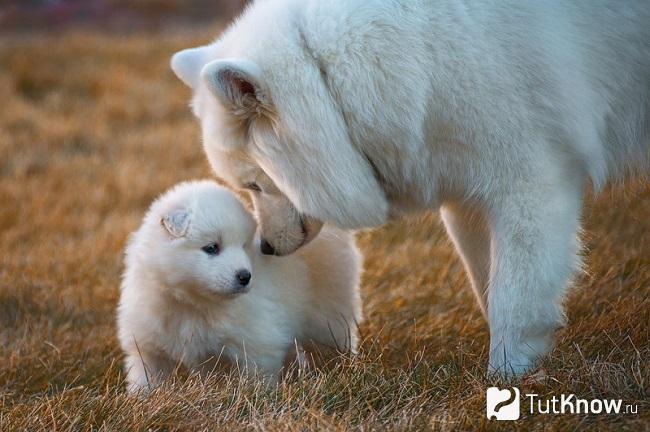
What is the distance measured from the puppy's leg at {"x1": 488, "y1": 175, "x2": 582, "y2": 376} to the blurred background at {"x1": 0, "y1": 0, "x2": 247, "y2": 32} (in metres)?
10.9

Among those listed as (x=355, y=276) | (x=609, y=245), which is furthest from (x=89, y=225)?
(x=609, y=245)

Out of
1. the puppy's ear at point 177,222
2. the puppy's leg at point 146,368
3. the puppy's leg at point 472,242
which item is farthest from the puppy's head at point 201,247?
the puppy's leg at point 472,242

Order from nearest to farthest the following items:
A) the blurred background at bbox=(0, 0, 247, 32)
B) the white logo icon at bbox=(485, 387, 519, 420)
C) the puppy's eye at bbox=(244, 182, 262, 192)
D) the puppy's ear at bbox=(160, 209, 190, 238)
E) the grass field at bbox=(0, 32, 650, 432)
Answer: the white logo icon at bbox=(485, 387, 519, 420)
the grass field at bbox=(0, 32, 650, 432)
the puppy's eye at bbox=(244, 182, 262, 192)
the puppy's ear at bbox=(160, 209, 190, 238)
the blurred background at bbox=(0, 0, 247, 32)

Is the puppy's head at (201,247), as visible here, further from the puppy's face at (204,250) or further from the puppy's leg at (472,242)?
the puppy's leg at (472,242)

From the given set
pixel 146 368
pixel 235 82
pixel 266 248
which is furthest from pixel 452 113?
pixel 146 368

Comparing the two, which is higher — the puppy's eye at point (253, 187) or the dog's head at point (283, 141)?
the dog's head at point (283, 141)

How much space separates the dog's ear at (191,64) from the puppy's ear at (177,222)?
1.75 ft

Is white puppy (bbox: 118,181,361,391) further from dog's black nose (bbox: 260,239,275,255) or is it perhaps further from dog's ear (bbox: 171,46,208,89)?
dog's ear (bbox: 171,46,208,89)

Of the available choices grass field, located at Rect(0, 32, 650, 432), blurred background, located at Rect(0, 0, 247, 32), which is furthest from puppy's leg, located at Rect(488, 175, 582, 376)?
blurred background, located at Rect(0, 0, 247, 32)

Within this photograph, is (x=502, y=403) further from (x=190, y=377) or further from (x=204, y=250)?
(x=204, y=250)

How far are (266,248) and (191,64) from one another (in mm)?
820

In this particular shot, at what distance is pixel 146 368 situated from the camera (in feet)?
12.6

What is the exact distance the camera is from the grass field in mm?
3219

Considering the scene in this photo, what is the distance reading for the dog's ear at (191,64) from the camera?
3877 mm
